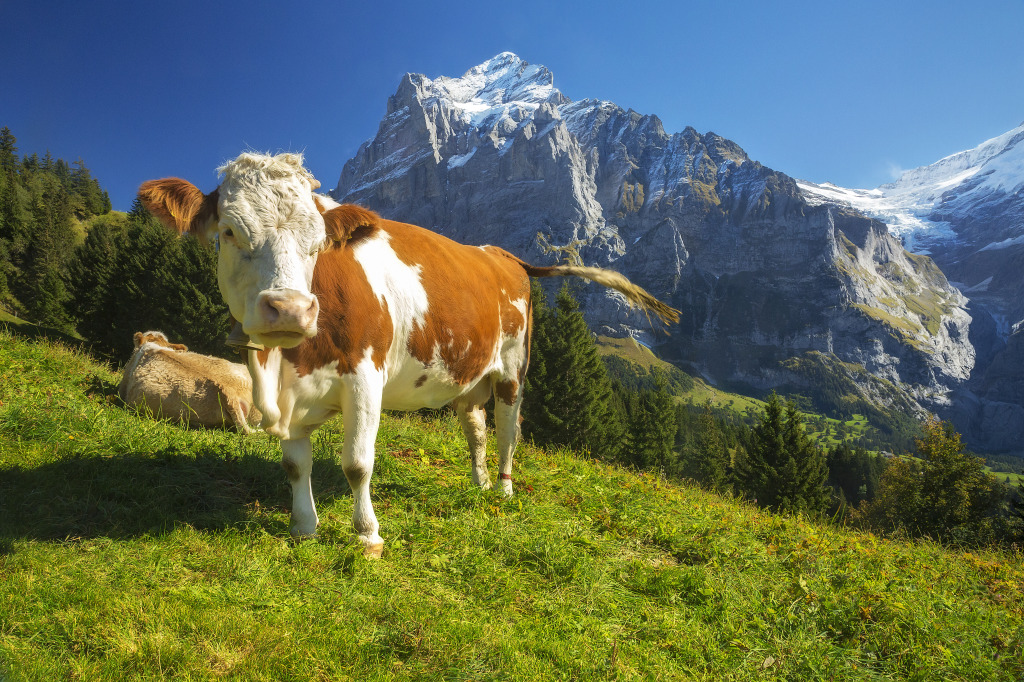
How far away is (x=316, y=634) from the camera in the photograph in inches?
108

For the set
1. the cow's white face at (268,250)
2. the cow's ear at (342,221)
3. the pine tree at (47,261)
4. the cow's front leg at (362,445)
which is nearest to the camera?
the cow's white face at (268,250)

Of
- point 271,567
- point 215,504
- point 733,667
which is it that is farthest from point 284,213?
point 733,667

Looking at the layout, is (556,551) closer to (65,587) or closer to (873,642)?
(873,642)

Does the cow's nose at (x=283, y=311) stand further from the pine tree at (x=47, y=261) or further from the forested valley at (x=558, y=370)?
the pine tree at (x=47, y=261)

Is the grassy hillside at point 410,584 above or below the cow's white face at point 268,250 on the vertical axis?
below

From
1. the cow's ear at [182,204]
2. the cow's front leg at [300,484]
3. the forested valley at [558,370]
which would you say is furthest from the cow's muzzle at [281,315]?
the forested valley at [558,370]

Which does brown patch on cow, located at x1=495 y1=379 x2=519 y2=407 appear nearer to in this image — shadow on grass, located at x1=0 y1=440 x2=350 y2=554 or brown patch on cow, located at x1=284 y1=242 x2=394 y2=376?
shadow on grass, located at x1=0 y1=440 x2=350 y2=554

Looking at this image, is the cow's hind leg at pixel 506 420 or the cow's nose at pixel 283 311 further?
the cow's hind leg at pixel 506 420

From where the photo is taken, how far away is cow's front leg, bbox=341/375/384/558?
3631 mm

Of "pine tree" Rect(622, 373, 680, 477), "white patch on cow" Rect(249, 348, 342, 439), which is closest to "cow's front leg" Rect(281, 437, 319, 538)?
"white patch on cow" Rect(249, 348, 342, 439)

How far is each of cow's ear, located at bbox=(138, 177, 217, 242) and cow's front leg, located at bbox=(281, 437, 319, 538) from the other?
5.73 ft

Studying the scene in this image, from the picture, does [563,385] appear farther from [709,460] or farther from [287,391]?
[287,391]

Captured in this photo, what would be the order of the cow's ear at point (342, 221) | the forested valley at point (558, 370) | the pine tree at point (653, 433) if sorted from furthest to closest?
the pine tree at point (653, 433), the forested valley at point (558, 370), the cow's ear at point (342, 221)

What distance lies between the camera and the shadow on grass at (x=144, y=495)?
3490mm
